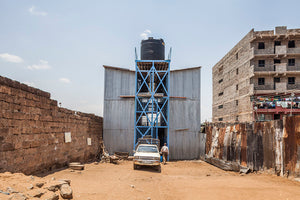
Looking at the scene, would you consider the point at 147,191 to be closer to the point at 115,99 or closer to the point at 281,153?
the point at 281,153

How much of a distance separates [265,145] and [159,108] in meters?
10.1

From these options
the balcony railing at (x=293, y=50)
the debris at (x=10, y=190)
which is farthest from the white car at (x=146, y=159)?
the balcony railing at (x=293, y=50)

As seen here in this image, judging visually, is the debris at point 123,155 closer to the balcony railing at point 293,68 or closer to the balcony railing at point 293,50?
the balcony railing at point 293,68

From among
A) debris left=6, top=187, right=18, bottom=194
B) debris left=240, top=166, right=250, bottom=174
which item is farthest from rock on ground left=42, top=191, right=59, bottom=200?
debris left=240, top=166, right=250, bottom=174

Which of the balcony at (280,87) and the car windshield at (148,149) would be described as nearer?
the car windshield at (148,149)

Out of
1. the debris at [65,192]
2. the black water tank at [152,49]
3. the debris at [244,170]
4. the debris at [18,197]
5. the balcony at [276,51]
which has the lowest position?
the debris at [244,170]

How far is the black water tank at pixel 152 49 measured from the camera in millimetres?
21266

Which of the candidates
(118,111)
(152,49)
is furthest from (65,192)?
(152,49)

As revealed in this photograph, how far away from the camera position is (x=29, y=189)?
587 centimetres

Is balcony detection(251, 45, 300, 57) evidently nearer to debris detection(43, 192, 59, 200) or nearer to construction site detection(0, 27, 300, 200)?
construction site detection(0, 27, 300, 200)

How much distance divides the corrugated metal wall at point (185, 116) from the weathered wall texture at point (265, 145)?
13.0ft

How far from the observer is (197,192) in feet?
26.6

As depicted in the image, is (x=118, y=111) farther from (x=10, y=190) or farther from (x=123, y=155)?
(x=10, y=190)

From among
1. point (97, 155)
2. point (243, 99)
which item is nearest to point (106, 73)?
point (97, 155)
